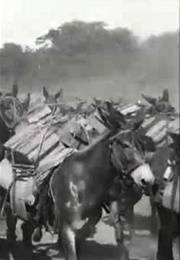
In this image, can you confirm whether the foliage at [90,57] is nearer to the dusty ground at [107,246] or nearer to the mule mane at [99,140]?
the mule mane at [99,140]

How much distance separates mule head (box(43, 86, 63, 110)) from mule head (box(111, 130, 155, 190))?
0.31m

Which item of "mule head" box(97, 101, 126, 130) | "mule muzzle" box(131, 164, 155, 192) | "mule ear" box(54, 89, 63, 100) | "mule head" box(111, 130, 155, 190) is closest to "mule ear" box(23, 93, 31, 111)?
"mule ear" box(54, 89, 63, 100)

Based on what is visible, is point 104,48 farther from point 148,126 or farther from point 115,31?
point 148,126

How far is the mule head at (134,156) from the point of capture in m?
2.12

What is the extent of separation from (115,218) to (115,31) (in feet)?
1.97

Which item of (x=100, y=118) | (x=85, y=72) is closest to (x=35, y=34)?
(x=85, y=72)

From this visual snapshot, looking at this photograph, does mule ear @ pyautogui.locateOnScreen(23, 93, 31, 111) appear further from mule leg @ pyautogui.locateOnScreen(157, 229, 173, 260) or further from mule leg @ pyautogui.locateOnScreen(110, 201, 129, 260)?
mule leg @ pyautogui.locateOnScreen(157, 229, 173, 260)

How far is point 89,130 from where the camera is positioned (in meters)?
2.29

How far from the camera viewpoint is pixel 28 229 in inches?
98.3

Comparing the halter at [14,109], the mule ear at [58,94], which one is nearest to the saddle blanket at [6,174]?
the halter at [14,109]

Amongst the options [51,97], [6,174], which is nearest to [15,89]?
[51,97]

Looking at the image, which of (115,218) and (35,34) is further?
(35,34)

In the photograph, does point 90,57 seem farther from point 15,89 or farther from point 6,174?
point 6,174

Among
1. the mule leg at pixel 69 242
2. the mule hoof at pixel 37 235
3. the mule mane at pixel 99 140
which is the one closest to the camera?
the mule mane at pixel 99 140
